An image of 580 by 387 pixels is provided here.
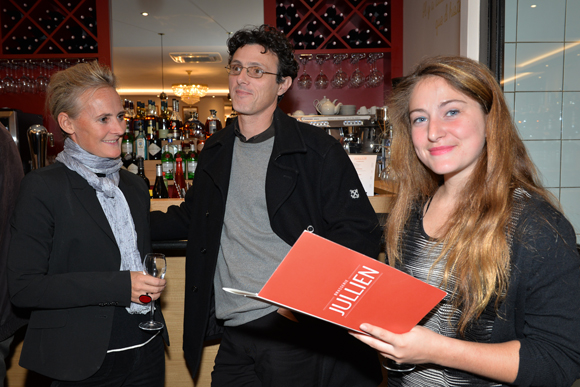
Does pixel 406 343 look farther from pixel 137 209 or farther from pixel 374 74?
pixel 374 74

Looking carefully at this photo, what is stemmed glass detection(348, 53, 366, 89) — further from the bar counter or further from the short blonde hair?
the short blonde hair

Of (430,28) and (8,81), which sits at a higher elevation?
(430,28)

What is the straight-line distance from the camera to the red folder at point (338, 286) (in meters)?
0.80

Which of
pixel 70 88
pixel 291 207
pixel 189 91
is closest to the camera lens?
pixel 70 88

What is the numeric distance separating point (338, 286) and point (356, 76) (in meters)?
4.42

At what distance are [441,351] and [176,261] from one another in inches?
60.2

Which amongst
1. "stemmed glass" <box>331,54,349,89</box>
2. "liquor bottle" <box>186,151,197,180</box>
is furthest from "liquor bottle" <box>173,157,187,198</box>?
"stemmed glass" <box>331,54,349,89</box>

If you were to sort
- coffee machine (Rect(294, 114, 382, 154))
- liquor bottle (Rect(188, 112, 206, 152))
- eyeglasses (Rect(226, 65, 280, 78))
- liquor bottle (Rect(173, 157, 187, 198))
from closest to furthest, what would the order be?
eyeglasses (Rect(226, 65, 280, 78)) → liquor bottle (Rect(173, 157, 187, 198)) → coffee machine (Rect(294, 114, 382, 154)) → liquor bottle (Rect(188, 112, 206, 152))

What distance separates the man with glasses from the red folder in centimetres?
56

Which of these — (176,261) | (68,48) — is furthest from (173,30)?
(176,261)

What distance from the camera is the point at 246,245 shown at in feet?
4.91

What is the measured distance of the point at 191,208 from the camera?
1820 mm

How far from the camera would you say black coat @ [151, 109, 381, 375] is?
150 centimetres

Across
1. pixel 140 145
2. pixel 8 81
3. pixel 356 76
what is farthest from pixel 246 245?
pixel 8 81
